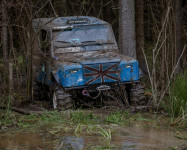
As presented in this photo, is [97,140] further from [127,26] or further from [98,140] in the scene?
[127,26]

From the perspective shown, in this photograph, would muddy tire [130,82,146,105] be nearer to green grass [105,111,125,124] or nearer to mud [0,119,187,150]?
green grass [105,111,125,124]

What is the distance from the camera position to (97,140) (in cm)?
650

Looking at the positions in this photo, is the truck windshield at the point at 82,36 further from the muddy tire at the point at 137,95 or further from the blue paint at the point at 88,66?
the muddy tire at the point at 137,95

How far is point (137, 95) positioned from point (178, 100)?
198 cm

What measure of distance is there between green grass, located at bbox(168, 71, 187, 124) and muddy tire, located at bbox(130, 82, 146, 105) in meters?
1.60

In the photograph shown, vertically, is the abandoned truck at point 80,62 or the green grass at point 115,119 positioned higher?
the abandoned truck at point 80,62

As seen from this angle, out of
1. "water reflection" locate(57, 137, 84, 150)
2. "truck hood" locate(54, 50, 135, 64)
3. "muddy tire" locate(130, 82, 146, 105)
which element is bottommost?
"muddy tire" locate(130, 82, 146, 105)

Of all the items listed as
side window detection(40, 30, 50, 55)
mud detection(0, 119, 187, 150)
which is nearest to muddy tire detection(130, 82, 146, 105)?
side window detection(40, 30, 50, 55)

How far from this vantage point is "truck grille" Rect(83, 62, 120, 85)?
9.44 metres

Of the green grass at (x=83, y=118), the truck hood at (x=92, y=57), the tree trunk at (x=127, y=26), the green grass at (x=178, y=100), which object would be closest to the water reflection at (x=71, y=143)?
the green grass at (x=83, y=118)

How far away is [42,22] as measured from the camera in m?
10.9

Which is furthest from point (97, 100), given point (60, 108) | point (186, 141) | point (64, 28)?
point (186, 141)

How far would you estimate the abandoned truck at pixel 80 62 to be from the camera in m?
9.45

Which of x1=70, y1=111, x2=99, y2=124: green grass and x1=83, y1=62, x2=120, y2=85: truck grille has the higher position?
x1=83, y1=62, x2=120, y2=85: truck grille
